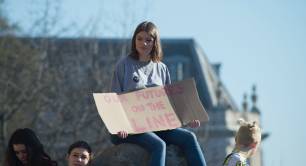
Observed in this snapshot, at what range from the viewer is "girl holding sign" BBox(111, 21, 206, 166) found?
10.7 m

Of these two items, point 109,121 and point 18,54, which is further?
point 18,54

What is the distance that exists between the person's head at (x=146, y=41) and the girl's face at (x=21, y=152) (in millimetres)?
1320

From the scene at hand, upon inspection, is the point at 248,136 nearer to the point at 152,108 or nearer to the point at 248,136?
the point at 248,136

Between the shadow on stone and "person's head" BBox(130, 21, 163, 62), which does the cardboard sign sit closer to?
the shadow on stone

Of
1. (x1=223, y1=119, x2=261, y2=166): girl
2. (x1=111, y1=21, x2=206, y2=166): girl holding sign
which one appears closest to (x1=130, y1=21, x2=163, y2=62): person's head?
(x1=111, y1=21, x2=206, y2=166): girl holding sign

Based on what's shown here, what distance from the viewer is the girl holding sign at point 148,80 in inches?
421

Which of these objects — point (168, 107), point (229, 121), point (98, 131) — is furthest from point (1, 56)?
point (229, 121)

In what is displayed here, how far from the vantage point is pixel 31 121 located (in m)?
30.6

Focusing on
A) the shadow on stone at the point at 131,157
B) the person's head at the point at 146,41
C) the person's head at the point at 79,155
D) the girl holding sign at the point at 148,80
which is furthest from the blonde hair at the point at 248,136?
the person's head at the point at 79,155

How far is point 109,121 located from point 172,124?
63 cm

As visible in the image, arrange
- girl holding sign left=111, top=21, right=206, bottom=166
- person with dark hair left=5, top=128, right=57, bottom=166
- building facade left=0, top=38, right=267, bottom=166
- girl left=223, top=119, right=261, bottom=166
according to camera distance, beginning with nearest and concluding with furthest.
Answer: girl left=223, top=119, right=261, bottom=166 → person with dark hair left=5, top=128, right=57, bottom=166 → girl holding sign left=111, top=21, right=206, bottom=166 → building facade left=0, top=38, right=267, bottom=166

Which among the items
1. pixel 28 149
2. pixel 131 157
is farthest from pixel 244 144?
pixel 28 149

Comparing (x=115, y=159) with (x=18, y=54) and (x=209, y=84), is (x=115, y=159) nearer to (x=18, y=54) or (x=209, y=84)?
(x=18, y=54)

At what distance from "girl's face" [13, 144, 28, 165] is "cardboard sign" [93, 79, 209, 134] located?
2.42 ft
